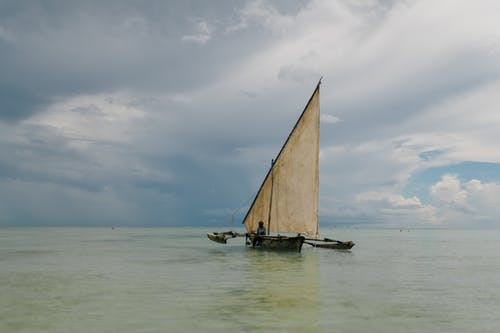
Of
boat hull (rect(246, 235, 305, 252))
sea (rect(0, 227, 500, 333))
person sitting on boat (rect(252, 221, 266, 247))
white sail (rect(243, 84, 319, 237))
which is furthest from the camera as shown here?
person sitting on boat (rect(252, 221, 266, 247))

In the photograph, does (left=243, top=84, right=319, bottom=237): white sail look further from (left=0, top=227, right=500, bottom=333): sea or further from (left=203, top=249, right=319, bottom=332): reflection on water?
(left=0, top=227, right=500, bottom=333): sea

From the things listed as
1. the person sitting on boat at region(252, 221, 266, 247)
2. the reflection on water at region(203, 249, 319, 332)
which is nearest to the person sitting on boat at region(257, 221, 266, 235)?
the person sitting on boat at region(252, 221, 266, 247)

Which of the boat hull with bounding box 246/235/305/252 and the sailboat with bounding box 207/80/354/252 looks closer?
the sailboat with bounding box 207/80/354/252

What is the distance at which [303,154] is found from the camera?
1796 inches

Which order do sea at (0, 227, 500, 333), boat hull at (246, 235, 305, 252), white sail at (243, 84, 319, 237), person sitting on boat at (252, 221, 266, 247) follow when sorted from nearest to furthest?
sea at (0, 227, 500, 333)
white sail at (243, 84, 319, 237)
boat hull at (246, 235, 305, 252)
person sitting on boat at (252, 221, 266, 247)

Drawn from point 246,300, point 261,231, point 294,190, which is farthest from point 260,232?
point 246,300

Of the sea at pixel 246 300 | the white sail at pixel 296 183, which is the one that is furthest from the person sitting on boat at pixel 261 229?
the sea at pixel 246 300

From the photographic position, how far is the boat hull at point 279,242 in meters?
47.2

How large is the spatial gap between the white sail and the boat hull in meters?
0.89

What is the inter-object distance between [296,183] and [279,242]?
6119 mm

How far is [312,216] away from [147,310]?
1172 inches

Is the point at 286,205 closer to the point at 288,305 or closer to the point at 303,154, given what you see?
the point at 303,154

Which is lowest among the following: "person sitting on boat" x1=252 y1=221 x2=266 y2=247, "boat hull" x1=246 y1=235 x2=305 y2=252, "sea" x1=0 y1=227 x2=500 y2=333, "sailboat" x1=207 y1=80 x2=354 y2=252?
"sea" x1=0 y1=227 x2=500 y2=333

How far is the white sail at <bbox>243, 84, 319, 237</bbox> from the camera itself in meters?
45.2
